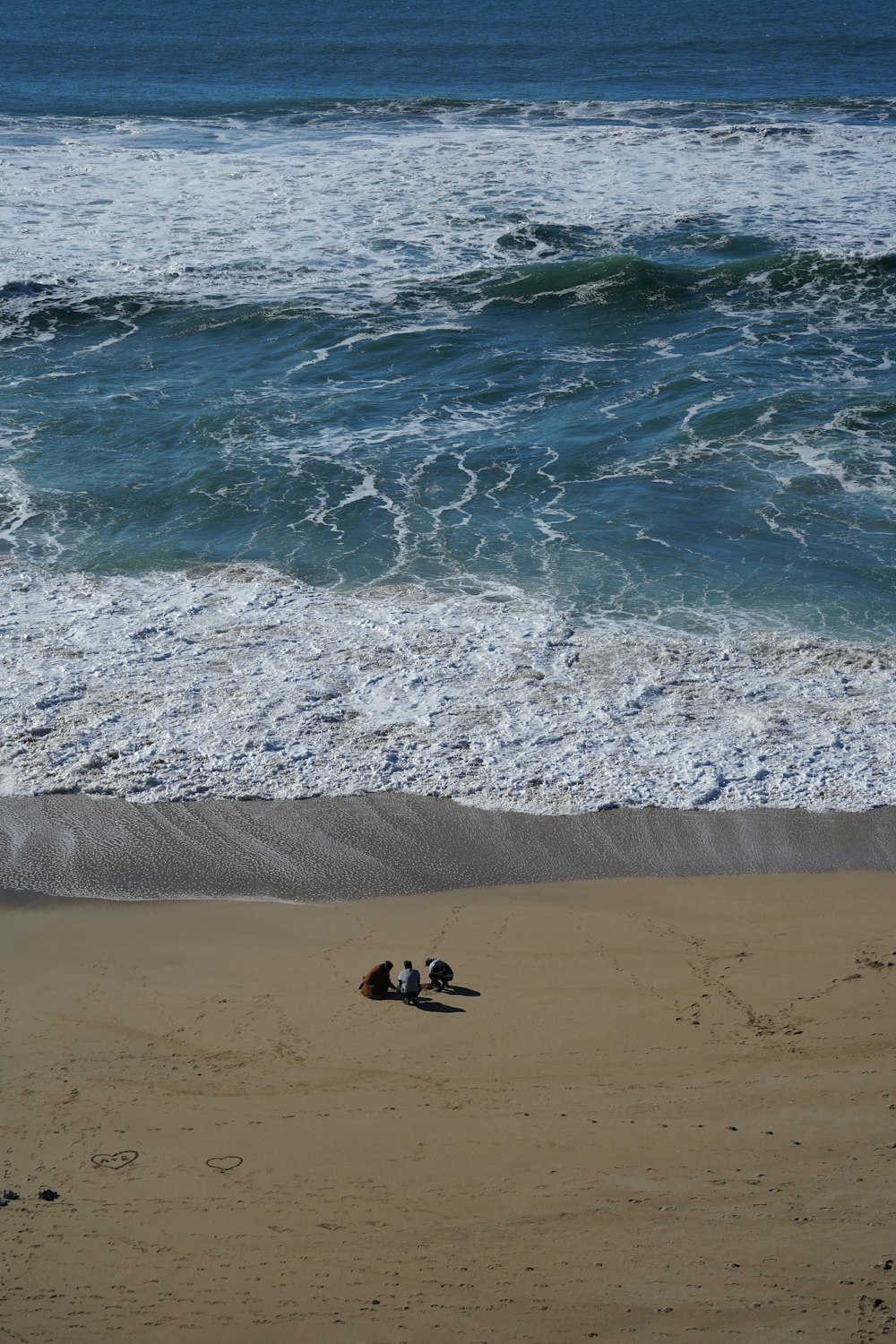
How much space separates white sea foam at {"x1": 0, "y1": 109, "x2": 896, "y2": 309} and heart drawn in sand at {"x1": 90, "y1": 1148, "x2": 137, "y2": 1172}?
763 inches

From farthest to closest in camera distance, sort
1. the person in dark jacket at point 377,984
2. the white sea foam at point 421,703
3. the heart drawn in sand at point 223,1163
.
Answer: the white sea foam at point 421,703 < the person in dark jacket at point 377,984 < the heart drawn in sand at point 223,1163

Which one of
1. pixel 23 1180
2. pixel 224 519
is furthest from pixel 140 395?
pixel 23 1180

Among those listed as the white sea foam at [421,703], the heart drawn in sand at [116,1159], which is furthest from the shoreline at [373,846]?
the heart drawn in sand at [116,1159]

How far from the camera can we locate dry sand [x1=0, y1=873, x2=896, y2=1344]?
6.36m

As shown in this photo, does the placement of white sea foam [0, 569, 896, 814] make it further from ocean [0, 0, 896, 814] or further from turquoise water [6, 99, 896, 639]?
turquoise water [6, 99, 896, 639]

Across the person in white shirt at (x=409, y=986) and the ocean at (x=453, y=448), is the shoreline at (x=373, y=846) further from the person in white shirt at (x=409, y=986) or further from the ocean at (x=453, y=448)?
the person in white shirt at (x=409, y=986)

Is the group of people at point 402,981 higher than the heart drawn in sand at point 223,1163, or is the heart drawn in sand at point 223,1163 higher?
the group of people at point 402,981

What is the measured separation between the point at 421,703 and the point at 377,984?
4212 mm

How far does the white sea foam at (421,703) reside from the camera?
1110 centimetres

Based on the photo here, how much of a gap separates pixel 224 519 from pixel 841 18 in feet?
152

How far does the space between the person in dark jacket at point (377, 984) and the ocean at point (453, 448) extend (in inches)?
103

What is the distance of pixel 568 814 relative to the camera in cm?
1068

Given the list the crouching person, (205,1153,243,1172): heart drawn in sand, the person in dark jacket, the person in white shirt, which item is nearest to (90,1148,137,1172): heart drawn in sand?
(205,1153,243,1172): heart drawn in sand

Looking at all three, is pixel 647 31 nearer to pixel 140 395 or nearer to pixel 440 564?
pixel 140 395
